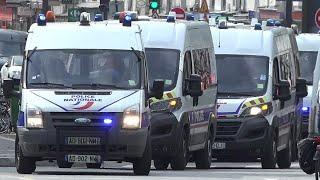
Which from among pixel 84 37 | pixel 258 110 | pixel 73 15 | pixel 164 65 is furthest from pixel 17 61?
pixel 84 37

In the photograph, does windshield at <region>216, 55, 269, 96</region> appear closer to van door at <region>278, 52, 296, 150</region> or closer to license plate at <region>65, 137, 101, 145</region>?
van door at <region>278, 52, 296, 150</region>

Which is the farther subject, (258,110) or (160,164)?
(258,110)

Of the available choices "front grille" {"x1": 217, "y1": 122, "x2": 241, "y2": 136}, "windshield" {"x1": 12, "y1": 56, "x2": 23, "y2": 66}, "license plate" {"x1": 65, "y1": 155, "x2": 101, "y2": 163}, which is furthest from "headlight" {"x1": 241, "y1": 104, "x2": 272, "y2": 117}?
"windshield" {"x1": 12, "y1": 56, "x2": 23, "y2": 66}

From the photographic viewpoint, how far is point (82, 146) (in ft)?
68.4

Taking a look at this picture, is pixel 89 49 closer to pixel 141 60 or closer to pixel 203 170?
pixel 141 60

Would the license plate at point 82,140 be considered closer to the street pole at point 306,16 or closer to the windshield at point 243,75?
the windshield at point 243,75

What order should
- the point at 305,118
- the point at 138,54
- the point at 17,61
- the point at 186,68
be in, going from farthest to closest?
the point at 17,61 < the point at 305,118 < the point at 186,68 < the point at 138,54

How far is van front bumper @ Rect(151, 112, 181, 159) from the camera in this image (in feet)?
77.5

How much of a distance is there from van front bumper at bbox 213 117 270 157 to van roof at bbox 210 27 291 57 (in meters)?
1.35

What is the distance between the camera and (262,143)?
2689cm

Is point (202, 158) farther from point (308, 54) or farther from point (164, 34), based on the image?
point (308, 54)

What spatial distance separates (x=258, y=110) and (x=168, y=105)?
11.3 feet

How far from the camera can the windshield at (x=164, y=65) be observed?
24.1 m

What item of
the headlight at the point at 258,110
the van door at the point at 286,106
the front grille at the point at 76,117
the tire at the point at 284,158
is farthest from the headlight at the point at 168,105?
the tire at the point at 284,158
